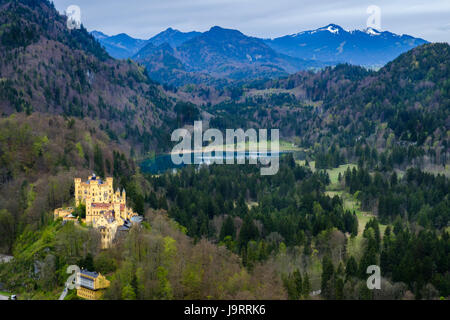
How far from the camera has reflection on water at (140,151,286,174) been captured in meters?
148

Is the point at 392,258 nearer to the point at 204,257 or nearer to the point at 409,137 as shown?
the point at 204,257

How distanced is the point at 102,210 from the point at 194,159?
11020 centimetres

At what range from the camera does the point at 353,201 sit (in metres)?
99.6

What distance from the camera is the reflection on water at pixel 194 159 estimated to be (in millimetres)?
148163

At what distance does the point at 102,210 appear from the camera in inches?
2215

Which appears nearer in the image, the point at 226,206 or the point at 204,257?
the point at 204,257

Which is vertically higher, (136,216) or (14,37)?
(14,37)

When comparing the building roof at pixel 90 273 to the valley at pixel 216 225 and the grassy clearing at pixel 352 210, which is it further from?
the grassy clearing at pixel 352 210

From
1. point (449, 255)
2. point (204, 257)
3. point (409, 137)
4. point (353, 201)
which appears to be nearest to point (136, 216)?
point (204, 257)

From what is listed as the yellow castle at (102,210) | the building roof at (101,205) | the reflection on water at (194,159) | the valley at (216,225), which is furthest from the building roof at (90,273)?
the reflection on water at (194,159)

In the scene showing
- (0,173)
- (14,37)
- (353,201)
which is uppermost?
(14,37)

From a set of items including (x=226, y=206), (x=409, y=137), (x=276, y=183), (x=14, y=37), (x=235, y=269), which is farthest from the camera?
(x=14, y=37)

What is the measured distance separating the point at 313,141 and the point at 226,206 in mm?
116781

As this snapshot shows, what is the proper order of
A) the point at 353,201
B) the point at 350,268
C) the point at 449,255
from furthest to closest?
the point at 353,201, the point at 449,255, the point at 350,268
